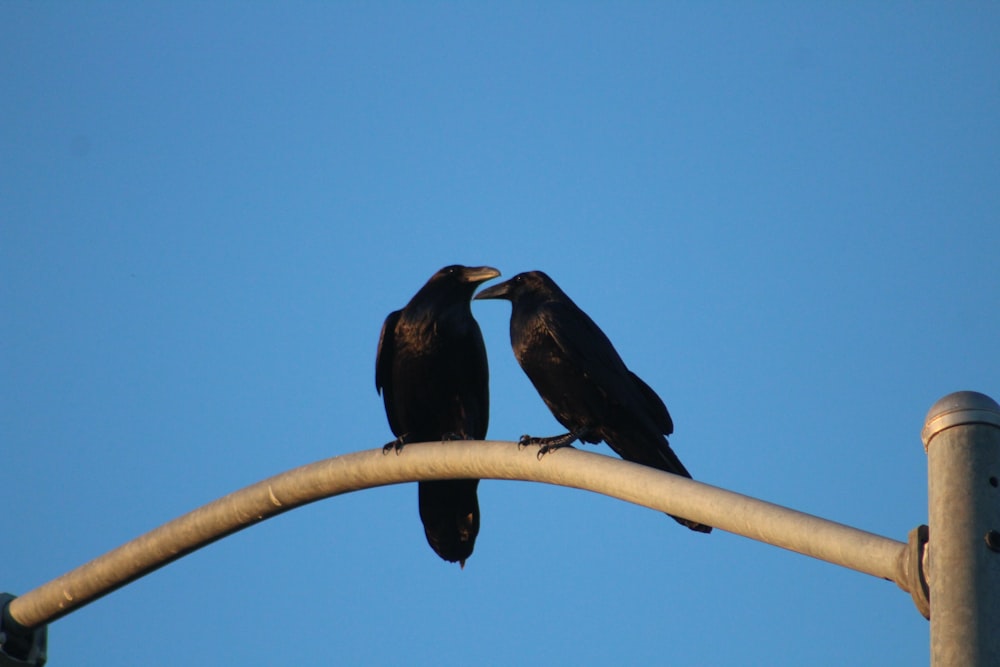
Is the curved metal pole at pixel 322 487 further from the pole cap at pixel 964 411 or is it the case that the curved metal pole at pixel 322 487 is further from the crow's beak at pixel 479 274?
the crow's beak at pixel 479 274

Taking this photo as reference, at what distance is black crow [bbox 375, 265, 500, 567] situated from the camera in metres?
8.06

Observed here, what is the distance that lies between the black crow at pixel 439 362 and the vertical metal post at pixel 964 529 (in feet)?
16.4

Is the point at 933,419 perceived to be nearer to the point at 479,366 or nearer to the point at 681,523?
the point at 681,523

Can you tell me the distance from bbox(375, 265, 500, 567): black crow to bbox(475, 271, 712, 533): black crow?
649 millimetres

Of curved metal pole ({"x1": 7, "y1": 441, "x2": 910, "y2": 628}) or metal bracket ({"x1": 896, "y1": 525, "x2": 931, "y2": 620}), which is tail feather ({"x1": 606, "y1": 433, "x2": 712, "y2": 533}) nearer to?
curved metal pole ({"x1": 7, "y1": 441, "x2": 910, "y2": 628})

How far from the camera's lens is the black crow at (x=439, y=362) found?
8.06 meters

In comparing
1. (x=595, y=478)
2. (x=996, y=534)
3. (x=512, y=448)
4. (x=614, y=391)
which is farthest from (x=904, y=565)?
→ (x=614, y=391)

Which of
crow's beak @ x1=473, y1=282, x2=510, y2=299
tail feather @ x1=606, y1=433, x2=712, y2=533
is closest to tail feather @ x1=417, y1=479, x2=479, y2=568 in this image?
tail feather @ x1=606, y1=433, x2=712, y2=533

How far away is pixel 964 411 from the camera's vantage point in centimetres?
295

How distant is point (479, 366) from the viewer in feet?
27.1

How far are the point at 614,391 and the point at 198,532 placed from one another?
255 cm

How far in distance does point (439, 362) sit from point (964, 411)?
5.28 m

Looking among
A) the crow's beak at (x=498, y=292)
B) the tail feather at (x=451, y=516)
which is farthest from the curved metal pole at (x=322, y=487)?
the crow's beak at (x=498, y=292)

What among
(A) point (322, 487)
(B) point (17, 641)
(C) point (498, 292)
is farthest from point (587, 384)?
(B) point (17, 641)
